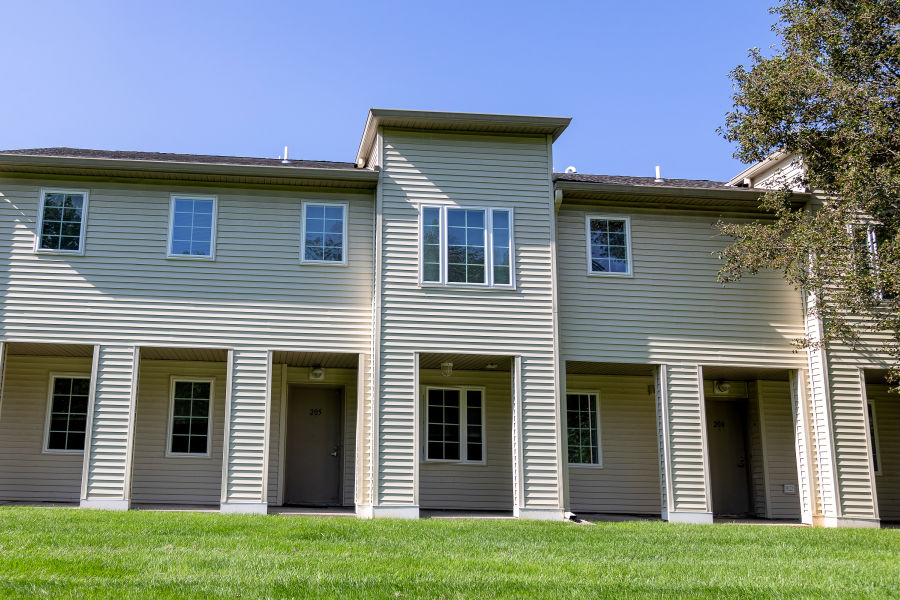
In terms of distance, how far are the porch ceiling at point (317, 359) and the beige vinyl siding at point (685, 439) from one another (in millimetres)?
4957

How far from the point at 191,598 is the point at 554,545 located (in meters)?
4.19

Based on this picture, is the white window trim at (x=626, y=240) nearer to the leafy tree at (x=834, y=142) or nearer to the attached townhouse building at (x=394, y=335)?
the attached townhouse building at (x=394, y=335)

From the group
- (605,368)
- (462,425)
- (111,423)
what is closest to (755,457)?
(605,368)

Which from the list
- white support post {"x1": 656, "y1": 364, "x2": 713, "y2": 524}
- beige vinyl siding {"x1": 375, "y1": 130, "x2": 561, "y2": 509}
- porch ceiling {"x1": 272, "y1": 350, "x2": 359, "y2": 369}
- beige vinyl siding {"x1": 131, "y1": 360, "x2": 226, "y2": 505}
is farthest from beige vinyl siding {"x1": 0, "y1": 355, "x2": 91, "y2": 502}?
white support post {"x1": 656, "y1": 364, "x2": 713, "y2": 524}

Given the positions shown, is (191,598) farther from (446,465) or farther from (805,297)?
(805,297)

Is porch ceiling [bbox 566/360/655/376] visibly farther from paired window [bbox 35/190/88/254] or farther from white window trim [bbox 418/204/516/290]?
paired window [bbox 35/190/88/254]

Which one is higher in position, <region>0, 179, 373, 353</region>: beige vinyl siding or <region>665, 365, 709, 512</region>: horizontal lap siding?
<region>0, 179, 373, 353</region>: beige vinyl siding

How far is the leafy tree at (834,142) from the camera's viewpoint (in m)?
11.8

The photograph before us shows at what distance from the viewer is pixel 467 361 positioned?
556 inches

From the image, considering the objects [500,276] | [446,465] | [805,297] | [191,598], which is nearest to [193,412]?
[446,465]

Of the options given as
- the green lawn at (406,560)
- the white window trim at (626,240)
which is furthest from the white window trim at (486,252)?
the green lawn at (406,560)

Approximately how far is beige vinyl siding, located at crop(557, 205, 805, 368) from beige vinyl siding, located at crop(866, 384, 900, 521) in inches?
106

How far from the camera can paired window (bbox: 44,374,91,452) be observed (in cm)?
1411

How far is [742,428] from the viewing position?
1595 centimetres
